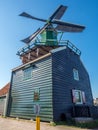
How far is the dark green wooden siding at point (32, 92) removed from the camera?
36.4ft

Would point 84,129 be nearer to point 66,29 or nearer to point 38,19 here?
point 66,29

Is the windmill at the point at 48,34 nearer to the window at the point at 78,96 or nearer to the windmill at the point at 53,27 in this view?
the windmill at the point at 53,27

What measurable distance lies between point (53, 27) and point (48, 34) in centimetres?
215

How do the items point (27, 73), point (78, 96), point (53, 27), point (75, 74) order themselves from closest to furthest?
point (78, 96) → point (27, 73) → point (75, 74) → point (53, 27)

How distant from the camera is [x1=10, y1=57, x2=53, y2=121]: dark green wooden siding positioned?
36.4 ft

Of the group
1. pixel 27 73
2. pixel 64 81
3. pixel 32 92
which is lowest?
pixel 32 92

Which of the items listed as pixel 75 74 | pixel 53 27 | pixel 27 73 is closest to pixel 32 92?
pixel 27 73

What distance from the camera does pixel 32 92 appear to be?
12.9 metres

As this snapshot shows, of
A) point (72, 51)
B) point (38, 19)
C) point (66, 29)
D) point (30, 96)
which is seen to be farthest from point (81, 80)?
point (38, 19)

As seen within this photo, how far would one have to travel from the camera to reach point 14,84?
16.1 metres

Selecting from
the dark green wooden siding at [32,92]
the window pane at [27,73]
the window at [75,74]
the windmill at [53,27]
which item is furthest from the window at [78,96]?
the windmill at [53,27]

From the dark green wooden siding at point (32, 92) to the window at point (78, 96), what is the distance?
138 inches

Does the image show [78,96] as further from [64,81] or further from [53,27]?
[53,27]

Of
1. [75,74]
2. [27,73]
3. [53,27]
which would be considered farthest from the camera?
[53,27]
